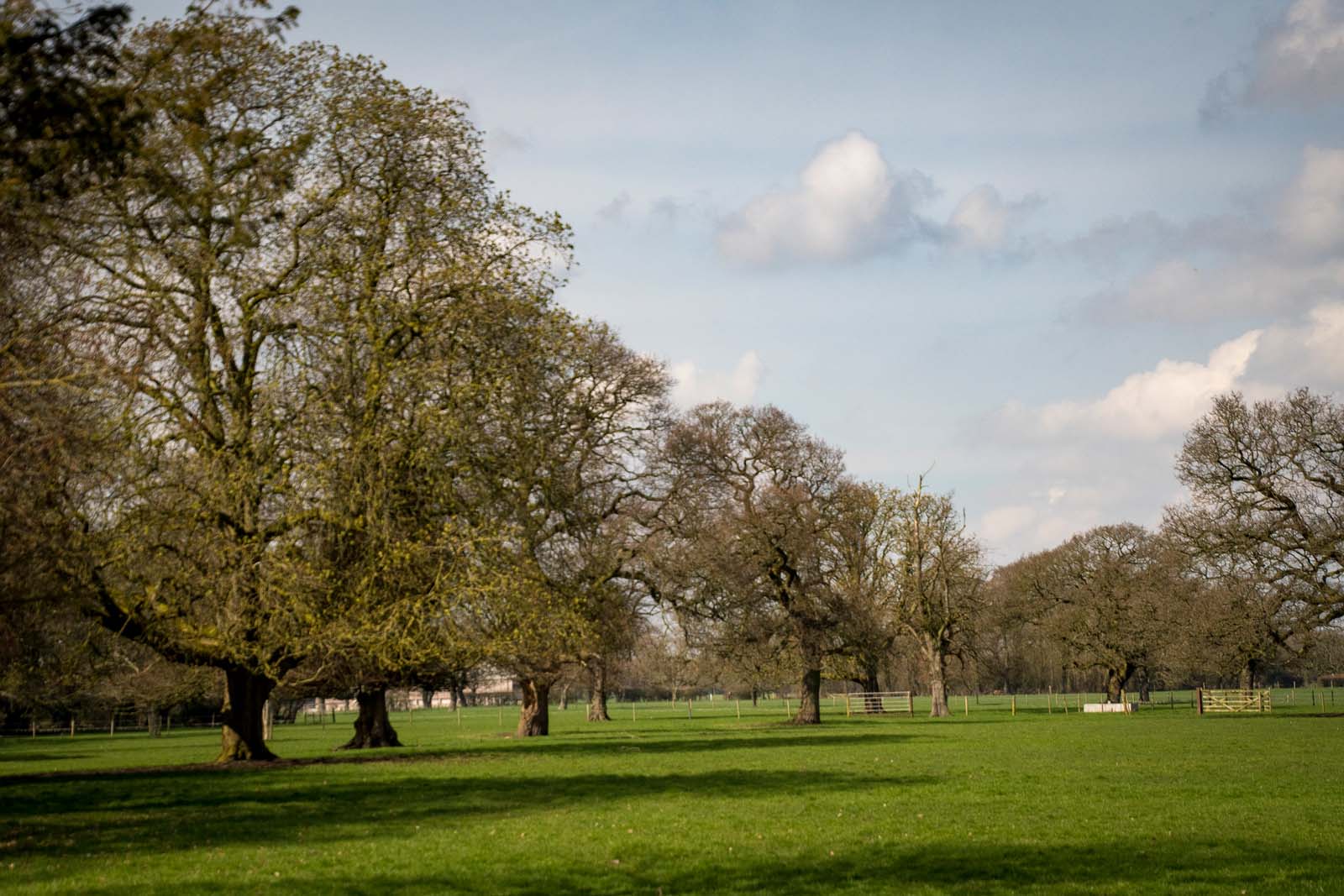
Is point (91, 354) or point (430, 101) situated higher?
point (430, 101)

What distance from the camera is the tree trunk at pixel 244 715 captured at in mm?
30609

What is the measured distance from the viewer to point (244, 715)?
103 feet

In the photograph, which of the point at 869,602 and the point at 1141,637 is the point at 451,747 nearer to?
the point at 869,602

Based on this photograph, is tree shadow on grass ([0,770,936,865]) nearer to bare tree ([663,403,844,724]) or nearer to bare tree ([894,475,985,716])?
bare tree ([663,403,844,724])

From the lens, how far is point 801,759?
105 feet

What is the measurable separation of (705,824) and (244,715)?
17263mm

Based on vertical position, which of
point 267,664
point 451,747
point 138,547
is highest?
point 138,547

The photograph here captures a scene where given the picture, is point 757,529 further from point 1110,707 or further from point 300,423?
point 1110,707

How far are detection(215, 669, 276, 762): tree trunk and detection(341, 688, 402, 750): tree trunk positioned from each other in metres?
12.0

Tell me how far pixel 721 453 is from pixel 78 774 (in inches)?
1269

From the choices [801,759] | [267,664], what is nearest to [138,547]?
[267,664]

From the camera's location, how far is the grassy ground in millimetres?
13297

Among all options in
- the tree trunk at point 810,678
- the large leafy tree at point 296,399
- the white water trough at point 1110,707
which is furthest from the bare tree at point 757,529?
A: the white water trough at point 1110,707

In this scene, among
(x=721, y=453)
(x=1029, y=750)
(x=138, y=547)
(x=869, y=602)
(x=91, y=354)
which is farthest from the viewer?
(x=869, y=602)
